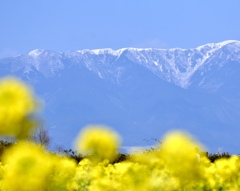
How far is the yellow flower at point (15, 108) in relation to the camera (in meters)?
2.55

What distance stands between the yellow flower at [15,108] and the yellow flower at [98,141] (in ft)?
1.53

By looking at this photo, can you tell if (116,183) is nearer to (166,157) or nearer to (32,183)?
(166,157)

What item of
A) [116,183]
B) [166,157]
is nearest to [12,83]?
[166,157]

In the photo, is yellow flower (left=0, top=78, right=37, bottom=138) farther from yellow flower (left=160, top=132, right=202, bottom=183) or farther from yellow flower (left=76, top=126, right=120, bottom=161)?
yellow flower (left=160, top=132, right=202, bottom=183)

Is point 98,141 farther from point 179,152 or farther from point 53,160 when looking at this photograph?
point 179,152

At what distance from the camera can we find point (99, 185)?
3408 mm

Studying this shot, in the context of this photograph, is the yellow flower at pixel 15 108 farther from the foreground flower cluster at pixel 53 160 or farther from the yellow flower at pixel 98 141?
the yellow flower at pixel 98 141

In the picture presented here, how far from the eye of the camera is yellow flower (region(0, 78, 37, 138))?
2549 mm

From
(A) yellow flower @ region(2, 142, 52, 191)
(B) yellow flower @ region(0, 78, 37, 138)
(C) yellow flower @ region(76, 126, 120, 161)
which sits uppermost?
(C) yellow flower @ region(76, 126, 120, 161)

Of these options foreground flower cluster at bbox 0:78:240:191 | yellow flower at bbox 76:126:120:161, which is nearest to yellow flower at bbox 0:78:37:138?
foreground flower cluster at bbox 0:78:240:191

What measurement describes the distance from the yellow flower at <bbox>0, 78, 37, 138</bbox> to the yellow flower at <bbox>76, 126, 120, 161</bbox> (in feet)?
1.53

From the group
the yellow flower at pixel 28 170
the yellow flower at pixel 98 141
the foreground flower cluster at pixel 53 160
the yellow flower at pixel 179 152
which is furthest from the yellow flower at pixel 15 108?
the yellow flower at pixel 179 152

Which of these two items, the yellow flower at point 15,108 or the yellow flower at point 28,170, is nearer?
the yellow flower at point 28,170

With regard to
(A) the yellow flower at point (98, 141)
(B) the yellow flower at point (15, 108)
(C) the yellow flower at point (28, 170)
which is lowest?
(C) the yellow flower at point (28, 170)
